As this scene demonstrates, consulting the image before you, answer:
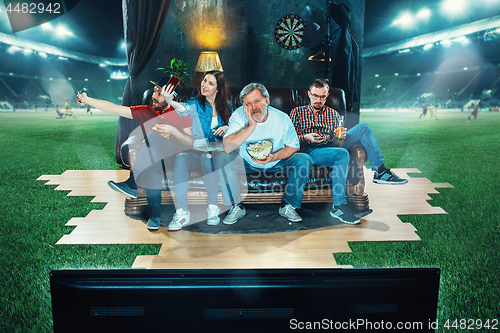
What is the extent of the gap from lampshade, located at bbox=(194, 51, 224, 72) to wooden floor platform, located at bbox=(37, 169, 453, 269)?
3.11 metres

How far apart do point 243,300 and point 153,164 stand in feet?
5.60

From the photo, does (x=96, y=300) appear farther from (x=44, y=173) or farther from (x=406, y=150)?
(x=406, y=150)

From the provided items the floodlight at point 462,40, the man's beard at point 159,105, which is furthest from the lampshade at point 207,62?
the floodlight at point 462,40

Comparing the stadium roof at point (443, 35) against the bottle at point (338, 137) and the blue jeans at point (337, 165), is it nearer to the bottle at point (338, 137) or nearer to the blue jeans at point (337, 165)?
the bottle at point (338, 137)

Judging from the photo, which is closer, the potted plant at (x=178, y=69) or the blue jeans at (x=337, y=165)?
the blue jeans at (x=337, y=165)

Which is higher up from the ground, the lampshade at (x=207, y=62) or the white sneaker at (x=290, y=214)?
the lampshade at (x=207, y=62)

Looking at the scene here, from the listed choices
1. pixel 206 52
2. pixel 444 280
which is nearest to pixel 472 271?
pixel 444 280

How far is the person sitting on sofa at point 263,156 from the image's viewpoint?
2.22 m

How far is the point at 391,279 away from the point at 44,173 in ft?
14.1

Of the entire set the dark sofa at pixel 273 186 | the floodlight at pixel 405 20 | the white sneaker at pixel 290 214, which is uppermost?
the floodlight at pixel 405 20

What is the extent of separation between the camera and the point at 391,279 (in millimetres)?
752

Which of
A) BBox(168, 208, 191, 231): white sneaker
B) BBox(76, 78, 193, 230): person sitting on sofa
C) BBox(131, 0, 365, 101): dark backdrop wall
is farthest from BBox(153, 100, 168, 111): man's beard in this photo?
BBox(131, 0, 365, 101): dark backdrop wall

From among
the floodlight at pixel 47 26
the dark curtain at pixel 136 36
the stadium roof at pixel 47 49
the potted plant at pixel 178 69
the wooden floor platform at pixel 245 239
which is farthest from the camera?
the floodlight at pixel 47 26

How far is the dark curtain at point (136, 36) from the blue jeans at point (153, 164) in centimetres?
185
